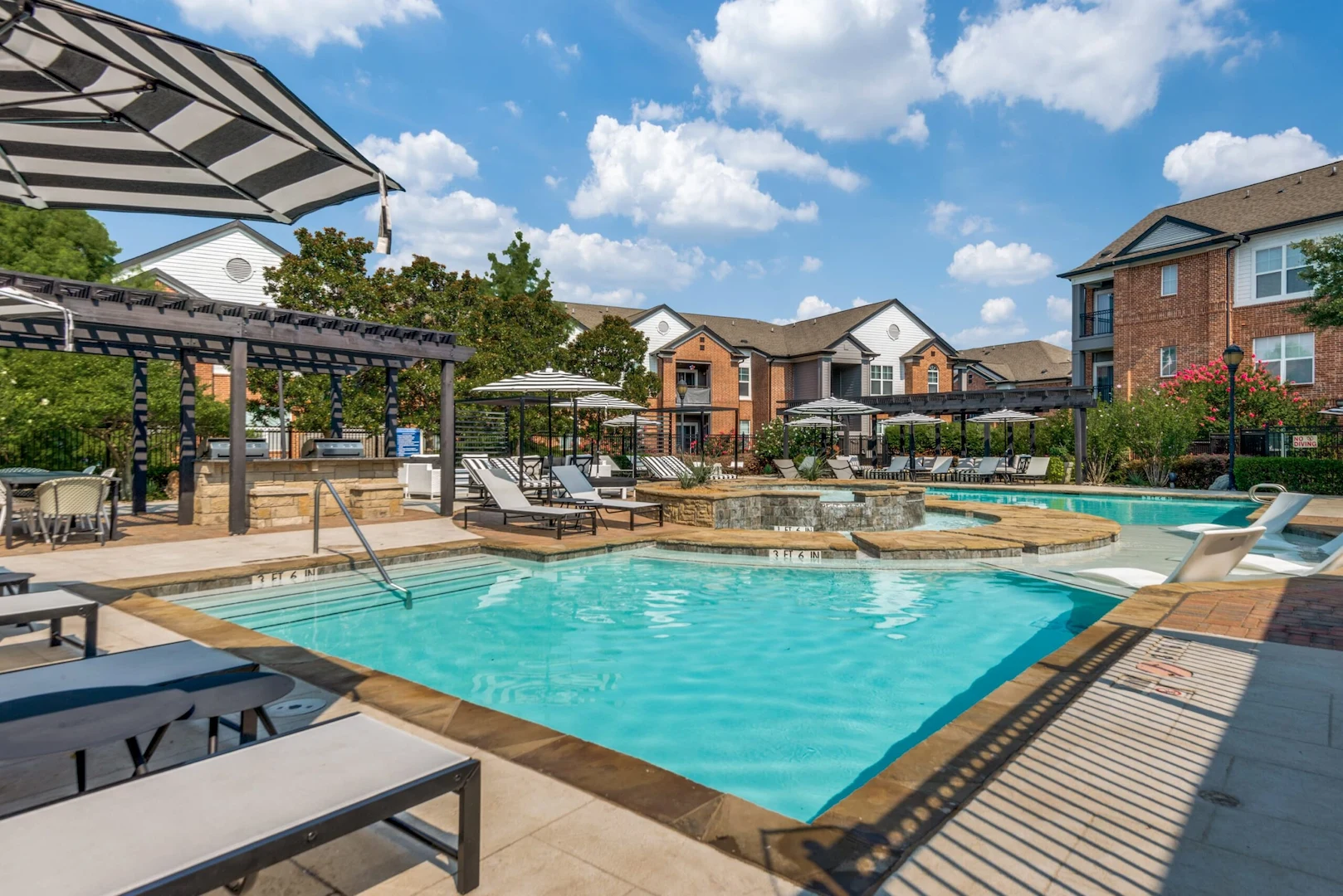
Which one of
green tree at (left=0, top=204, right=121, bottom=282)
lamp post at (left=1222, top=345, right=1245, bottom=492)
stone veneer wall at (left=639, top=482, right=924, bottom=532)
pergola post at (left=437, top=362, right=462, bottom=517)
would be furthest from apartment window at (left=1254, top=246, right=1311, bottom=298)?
green tree at (left=0, top=204, right=121, bottom=282)

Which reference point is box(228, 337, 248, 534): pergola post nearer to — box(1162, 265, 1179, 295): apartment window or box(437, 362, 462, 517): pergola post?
box(437, 362, 462, 517): pergola post

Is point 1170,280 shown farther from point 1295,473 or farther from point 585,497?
point 585,497

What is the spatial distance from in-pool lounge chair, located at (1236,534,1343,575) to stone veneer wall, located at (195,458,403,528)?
472 inches

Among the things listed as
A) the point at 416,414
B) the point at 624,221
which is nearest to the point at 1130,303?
the point at 624,221

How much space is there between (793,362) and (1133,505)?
2372 centimetres

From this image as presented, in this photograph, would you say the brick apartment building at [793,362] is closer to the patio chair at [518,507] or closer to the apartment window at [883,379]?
the apartment window at [883,379]

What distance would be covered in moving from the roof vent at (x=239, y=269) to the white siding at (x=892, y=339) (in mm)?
28779

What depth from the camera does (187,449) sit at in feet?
40.9

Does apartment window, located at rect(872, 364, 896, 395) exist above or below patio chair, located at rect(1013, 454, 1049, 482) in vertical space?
above

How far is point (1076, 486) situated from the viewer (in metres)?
19.9

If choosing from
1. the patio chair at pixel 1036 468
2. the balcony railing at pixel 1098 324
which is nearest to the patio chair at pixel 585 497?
the patio chair at pixel 1036 468

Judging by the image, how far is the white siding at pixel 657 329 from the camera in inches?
1412

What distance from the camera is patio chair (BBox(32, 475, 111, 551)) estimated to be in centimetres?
860

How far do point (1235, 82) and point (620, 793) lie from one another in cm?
2794
